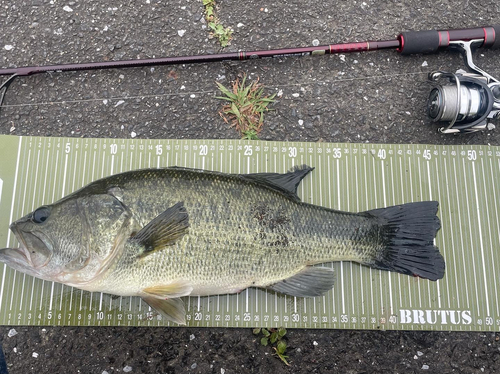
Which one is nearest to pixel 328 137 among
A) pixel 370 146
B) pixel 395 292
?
pixel 370 146

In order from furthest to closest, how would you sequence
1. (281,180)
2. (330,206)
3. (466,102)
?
(330,206)
(466,102)
(281,180)

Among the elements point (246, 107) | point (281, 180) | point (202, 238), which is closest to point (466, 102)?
point (281, 180)

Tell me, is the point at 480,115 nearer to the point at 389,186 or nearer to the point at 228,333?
the point at 389,186

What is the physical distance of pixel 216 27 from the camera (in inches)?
133

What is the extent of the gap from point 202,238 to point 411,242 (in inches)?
66.6

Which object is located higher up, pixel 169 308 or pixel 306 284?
pixel 306 284

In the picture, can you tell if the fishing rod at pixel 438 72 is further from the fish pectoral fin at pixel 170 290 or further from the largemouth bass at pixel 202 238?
the fish pectoral fin at pixel 170 290

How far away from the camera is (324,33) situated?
11.1 feet

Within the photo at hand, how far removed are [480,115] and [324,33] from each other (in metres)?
1.60

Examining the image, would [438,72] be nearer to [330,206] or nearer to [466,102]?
[466,102]

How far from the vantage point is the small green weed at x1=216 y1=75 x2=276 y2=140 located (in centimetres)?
323

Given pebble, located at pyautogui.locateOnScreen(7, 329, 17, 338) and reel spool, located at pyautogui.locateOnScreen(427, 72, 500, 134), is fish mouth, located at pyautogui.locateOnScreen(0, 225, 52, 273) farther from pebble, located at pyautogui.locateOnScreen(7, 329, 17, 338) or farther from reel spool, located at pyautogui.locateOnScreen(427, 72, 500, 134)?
reel spool, located at pyautogui.locateOnScreen(427, 72, 500, 134)

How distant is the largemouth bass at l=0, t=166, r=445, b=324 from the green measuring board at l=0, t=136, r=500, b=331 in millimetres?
285

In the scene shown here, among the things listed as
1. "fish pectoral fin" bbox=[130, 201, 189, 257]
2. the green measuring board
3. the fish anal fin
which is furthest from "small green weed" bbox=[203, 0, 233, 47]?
the fish anal fin
